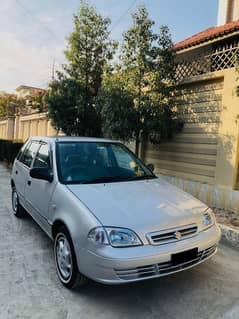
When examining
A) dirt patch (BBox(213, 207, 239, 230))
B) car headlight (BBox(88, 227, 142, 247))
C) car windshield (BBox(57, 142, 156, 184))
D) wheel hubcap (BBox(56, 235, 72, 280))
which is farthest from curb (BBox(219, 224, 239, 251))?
wheel hubcap (BBox(56, 235, 72, 280))

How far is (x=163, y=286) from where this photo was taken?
2951 mm

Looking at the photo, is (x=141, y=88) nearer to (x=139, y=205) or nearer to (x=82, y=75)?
(x=82, y=75)

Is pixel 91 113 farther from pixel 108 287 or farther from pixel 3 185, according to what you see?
pixel 108 287

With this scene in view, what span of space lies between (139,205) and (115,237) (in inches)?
19.3

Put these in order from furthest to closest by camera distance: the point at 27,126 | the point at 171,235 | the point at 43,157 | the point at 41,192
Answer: the point at 27,126, the point at 43,157, the point at 41,192, the point at 171,235

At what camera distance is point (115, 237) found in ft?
8.00

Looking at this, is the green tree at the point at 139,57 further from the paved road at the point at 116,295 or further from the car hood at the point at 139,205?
the paved road at the point at 116,295

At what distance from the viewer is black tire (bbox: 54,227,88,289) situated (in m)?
2.72

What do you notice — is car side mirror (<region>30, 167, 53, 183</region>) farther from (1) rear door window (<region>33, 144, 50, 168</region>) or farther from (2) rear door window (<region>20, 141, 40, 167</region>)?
(2) rear door window (<region>20, 141, 40, 167</region>)

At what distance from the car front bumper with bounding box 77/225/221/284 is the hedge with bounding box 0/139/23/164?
32.9 ft

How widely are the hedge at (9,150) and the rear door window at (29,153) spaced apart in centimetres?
700

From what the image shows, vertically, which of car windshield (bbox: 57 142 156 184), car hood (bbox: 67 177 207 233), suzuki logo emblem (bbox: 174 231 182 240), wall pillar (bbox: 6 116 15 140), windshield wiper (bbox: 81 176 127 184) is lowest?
suzuki logo emblem (bbox: 174 231 182 240)

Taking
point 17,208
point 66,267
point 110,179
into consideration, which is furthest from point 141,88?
A: point 66,267

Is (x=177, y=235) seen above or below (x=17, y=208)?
above
